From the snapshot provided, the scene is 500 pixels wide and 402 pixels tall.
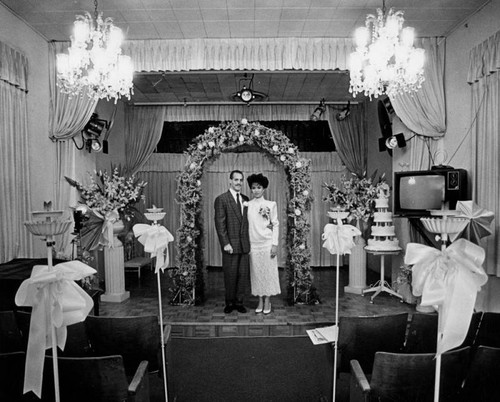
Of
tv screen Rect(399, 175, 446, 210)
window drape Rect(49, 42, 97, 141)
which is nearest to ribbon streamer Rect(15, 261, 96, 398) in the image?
window drape Rect(49, 42, 97, 141)

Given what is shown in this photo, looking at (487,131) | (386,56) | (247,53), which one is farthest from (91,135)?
(487,131)

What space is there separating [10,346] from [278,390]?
2099 millimetres

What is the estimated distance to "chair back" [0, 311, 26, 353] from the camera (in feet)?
9.40

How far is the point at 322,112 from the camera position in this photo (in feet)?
28.7

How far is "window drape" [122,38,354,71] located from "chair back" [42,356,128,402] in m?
4.25

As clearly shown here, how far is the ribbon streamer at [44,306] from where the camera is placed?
1928 millimetres

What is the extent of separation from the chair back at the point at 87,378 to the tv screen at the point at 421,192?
13.7 feet

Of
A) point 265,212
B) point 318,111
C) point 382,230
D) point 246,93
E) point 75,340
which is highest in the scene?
point 318,111

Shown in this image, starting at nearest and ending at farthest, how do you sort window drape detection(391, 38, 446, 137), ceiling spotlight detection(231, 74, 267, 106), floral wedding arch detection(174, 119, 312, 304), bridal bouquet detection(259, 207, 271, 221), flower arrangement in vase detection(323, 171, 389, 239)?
bridal bouquet detection(259, 207, 271, 221) < window drape detection(391, 38, 446, 137) < floral wedding arch detection(174, 119, 312, 304) < flower arrangement in vase detection(323, 171, 389, 239) < ceiling spotlight detection(231, 74, 267, 106)

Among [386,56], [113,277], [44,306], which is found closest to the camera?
[44,306]

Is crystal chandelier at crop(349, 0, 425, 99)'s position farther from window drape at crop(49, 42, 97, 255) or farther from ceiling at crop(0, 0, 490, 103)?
window drape at crop(49, 42, 97, 255)

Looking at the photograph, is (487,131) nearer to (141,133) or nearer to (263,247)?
(263,247)

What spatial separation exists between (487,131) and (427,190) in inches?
39.6

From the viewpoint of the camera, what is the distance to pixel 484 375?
85.9 inches
